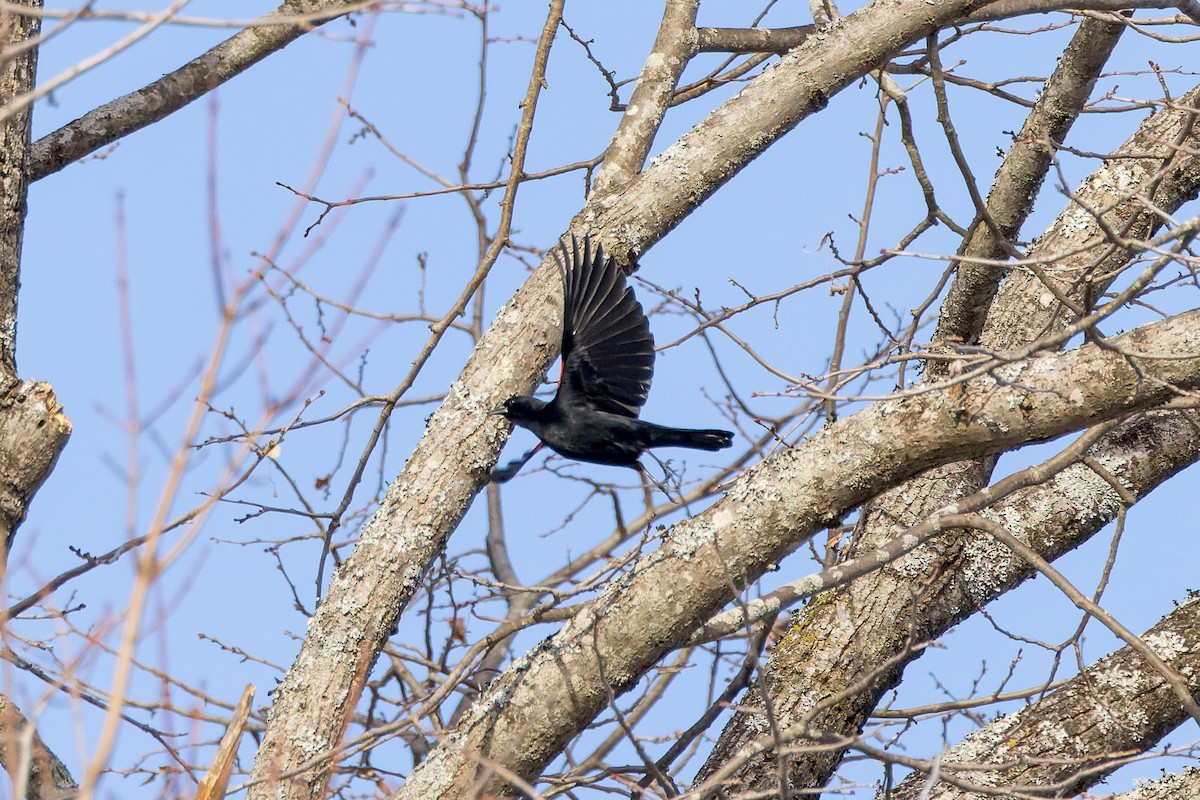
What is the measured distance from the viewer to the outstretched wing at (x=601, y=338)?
3752 mm

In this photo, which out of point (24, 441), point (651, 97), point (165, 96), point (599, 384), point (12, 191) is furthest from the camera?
point (165, 96)

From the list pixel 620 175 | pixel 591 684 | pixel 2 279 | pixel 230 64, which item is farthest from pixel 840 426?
pixel 230 64

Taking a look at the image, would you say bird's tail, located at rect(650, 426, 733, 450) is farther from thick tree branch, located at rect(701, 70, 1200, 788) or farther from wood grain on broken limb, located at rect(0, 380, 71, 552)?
wood grain on broken limb, located at rect(0, 380, 71, 552)

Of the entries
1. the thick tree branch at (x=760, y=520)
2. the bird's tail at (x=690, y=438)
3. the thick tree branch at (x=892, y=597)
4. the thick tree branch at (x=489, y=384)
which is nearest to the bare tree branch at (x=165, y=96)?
the thick tree branch at (x=489, y=384)

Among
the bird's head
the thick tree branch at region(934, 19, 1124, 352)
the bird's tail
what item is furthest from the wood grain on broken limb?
the thick tree branch at region(934, 19, 1124, 352)

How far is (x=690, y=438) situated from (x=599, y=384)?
1.27ft

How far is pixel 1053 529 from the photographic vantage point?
3938mm

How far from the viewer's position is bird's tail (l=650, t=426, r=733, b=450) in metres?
3.79

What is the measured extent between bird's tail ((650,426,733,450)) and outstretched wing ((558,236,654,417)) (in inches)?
7.4

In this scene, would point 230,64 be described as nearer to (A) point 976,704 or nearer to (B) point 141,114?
(B) point 141,114

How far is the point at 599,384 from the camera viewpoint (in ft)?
13.2

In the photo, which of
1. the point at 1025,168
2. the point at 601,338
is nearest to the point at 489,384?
the point at 601,338

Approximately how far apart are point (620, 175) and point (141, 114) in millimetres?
1931

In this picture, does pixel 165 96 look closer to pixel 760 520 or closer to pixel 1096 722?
pixel 760 520
